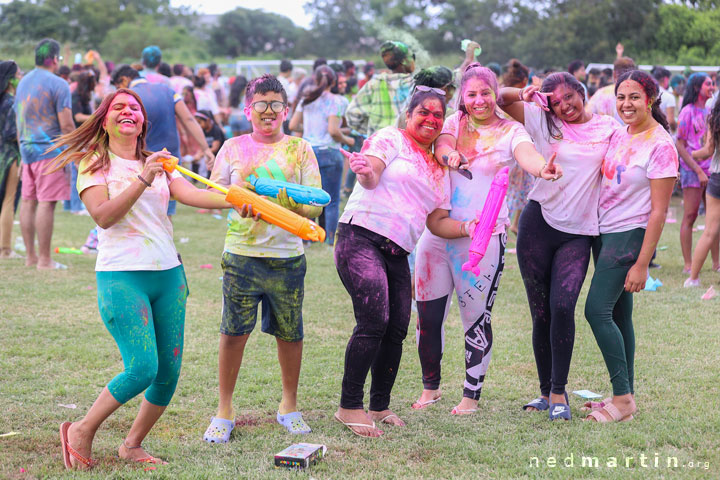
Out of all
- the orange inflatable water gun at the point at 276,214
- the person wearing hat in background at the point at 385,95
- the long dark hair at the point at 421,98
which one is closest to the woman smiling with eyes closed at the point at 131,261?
the orange inflatable water gun at the point at 276,214

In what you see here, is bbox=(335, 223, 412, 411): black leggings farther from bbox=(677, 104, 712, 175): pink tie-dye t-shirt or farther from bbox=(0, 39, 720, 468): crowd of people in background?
bbox=(677, 104, 712, 175): pink tie-dye t-shirt

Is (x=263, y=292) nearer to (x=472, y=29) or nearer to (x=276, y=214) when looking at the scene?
(x=276, y=214)

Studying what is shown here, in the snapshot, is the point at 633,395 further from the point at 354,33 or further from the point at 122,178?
the point at 354,33

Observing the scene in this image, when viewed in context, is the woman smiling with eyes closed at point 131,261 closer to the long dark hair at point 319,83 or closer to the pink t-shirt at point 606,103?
the long dark hair at point 319,83

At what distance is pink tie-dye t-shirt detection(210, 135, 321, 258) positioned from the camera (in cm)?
413

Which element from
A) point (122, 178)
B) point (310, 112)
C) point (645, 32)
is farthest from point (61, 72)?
point (645, 32)

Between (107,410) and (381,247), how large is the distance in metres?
1.62

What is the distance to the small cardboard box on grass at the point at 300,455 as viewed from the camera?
3740 mm

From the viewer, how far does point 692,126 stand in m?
8.70

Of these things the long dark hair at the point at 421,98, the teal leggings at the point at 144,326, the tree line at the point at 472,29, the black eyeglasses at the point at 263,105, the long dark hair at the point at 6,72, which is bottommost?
the teal leggings at the point at 144,326

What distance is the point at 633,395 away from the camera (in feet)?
15.9

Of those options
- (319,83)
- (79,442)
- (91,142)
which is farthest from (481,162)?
(319,83)

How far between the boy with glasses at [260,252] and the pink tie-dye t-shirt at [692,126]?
5.95 m

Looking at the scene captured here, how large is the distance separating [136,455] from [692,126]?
23.7ft
